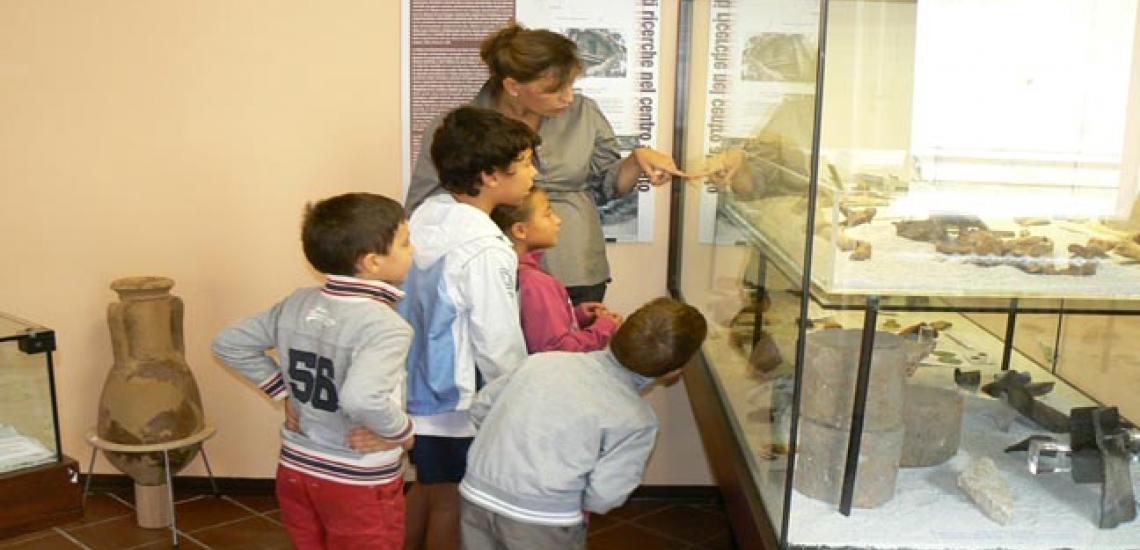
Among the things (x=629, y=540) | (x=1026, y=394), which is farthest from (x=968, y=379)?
(x=629, y=540)

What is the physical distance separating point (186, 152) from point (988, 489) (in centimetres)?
287

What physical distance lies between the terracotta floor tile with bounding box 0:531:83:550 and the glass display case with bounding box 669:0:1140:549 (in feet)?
8.09

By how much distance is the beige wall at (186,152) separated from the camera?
3.62 metres

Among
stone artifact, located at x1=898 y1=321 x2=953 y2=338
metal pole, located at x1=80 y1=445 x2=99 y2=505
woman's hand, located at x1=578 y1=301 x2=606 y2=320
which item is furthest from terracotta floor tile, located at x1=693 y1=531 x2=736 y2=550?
metal pole, located at x1=80 y1=445 x2=99 y2=505

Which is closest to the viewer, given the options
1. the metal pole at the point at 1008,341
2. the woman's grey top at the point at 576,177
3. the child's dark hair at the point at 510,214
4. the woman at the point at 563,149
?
the metal pole at the point at 1008,341

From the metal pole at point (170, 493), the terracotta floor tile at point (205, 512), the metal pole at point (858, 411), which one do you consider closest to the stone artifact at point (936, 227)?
the metal pole at point (858, 411)

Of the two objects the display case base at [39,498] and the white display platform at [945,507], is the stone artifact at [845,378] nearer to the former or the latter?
the white display platform at [945,507]

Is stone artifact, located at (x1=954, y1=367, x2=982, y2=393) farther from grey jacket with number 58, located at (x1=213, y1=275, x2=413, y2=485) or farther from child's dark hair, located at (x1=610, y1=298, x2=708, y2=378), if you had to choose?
grey jacket with number 58, located at (x1=213, y1=275, x2=413, y2=485)

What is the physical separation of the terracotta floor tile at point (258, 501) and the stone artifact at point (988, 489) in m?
2.65

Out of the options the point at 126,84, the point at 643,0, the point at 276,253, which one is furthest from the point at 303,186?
the point at 643,0

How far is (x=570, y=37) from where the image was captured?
3.59m

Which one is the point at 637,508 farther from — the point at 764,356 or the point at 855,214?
the point at 855,214

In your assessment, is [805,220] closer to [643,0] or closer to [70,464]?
[70,464]

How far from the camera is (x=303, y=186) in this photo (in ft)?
12.2
